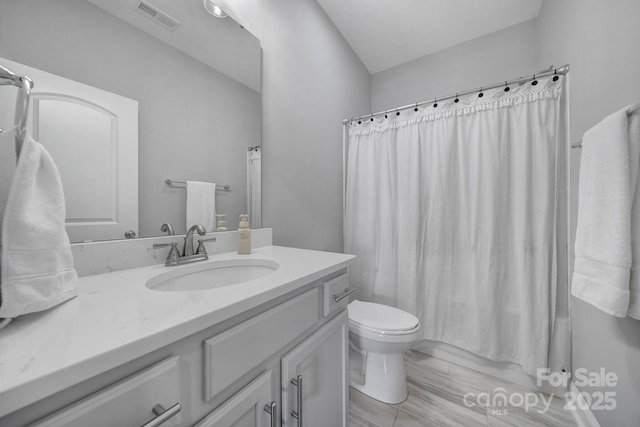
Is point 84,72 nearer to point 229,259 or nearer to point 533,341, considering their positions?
point 229,259

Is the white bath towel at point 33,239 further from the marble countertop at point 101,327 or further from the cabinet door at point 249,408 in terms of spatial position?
the cabinet door at point 249,408

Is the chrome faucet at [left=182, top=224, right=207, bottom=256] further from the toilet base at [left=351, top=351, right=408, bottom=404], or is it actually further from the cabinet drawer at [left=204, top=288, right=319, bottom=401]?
the toilet base at [left=351, top=351, right=408, bottom=404]

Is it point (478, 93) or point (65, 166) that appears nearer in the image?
point (65, 166)

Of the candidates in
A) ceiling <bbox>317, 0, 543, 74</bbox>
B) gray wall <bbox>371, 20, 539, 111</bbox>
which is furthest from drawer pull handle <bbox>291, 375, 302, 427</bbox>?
gray wall <bbox>371, 20, 539, 111</bbox>

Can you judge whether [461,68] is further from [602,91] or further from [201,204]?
[201,204]

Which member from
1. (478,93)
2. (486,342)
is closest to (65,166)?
(478,93)

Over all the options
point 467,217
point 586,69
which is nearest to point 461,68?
point 586,69

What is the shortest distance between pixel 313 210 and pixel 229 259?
838 mm

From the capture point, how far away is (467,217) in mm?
1646

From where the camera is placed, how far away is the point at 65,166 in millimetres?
708

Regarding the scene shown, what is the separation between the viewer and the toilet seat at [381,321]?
1.31 meters

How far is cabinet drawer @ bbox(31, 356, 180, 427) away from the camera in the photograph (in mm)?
329

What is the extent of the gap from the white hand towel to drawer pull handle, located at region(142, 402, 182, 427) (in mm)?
710

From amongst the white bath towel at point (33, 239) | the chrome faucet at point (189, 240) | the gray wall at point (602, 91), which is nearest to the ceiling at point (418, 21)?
the gray wall at point (602, 91)
